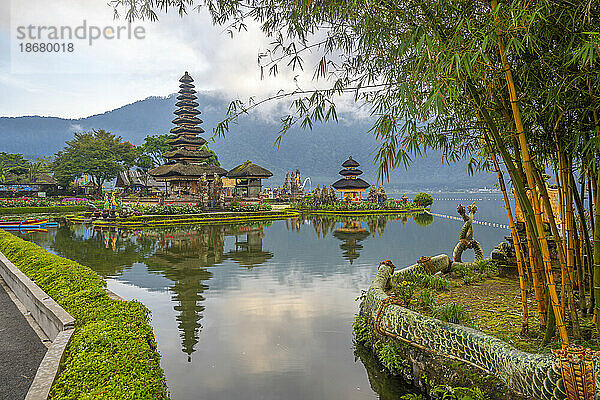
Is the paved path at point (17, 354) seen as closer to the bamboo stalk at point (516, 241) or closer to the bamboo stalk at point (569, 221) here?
the bamboo stalk at point (516, 241)

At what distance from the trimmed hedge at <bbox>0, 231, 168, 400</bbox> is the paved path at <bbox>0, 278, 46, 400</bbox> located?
17.1 inches

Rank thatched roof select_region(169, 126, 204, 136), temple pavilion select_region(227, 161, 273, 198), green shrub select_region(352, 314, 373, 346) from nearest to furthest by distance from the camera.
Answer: green shrub select_region(352, 314, 373, 346), temple pavilion select_region(227, 161, 273, 198), thatched roof select_region(169, 126, 204, 136)

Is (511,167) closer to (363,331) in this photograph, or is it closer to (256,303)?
(363,331)

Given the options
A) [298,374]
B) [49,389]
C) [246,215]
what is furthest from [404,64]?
[246,215]

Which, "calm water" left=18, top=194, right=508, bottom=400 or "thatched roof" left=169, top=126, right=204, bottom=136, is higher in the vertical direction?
"thatched roof" left=169, top=126, right=204, bottom=136

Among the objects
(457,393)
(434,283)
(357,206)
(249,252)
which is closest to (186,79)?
(357,206)

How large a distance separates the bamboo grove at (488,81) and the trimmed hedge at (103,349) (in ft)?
6.71

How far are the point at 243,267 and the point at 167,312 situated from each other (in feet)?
12.2

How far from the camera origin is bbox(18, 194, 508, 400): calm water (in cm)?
421

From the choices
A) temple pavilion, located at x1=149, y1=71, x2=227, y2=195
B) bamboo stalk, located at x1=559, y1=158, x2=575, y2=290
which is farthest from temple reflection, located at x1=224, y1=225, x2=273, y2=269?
temple pavilion, located at x1=149, y1=71, x2=227, y2=195

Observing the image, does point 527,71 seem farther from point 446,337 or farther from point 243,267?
point 243,267

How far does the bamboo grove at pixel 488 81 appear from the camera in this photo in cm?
293

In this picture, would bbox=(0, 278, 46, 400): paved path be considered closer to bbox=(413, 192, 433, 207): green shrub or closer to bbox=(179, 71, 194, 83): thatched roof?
bbox=(413, 192, 433, 207): green shrub

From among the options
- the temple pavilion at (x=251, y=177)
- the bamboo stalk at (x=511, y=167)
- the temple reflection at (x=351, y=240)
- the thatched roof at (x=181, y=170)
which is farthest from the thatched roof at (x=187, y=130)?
the bamboo stalk at (x=511, y=167)
